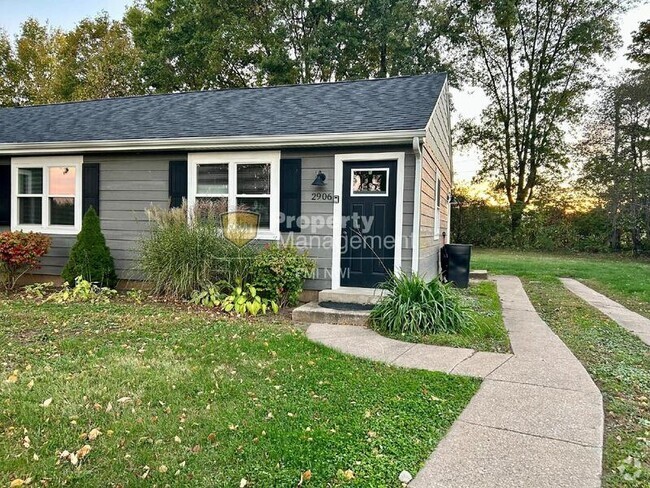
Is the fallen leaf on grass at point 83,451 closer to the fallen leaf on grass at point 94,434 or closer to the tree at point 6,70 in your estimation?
the fallen leaf on grass at point 94,434

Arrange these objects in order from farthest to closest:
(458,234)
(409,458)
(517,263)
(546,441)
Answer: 1. (458,234)
2. (517,263)
3. (546,441)
4. (409,458)

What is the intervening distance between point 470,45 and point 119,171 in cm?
2037

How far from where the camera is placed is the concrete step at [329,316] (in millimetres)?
5234

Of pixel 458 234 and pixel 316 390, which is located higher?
pixel 458 234

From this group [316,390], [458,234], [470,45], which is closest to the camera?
[316,390]

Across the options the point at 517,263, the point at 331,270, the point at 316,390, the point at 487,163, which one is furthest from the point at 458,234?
the point at 316,390

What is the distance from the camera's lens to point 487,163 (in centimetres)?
2225

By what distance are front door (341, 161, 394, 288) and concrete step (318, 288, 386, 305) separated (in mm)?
209

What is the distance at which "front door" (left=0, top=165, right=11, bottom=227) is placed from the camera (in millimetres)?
7762

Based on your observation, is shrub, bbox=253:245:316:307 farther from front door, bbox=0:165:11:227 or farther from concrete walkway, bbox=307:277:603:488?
front door, bbox=0:165:11:227

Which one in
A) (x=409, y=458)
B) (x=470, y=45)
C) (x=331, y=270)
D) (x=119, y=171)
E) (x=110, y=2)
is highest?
(x=110, y=2)

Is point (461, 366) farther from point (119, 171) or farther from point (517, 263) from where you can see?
point (517, 263)

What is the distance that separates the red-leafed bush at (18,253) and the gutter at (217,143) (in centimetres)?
156

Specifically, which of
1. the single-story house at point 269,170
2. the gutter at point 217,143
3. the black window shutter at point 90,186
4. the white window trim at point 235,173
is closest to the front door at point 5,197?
the single-story house at point 269,170
